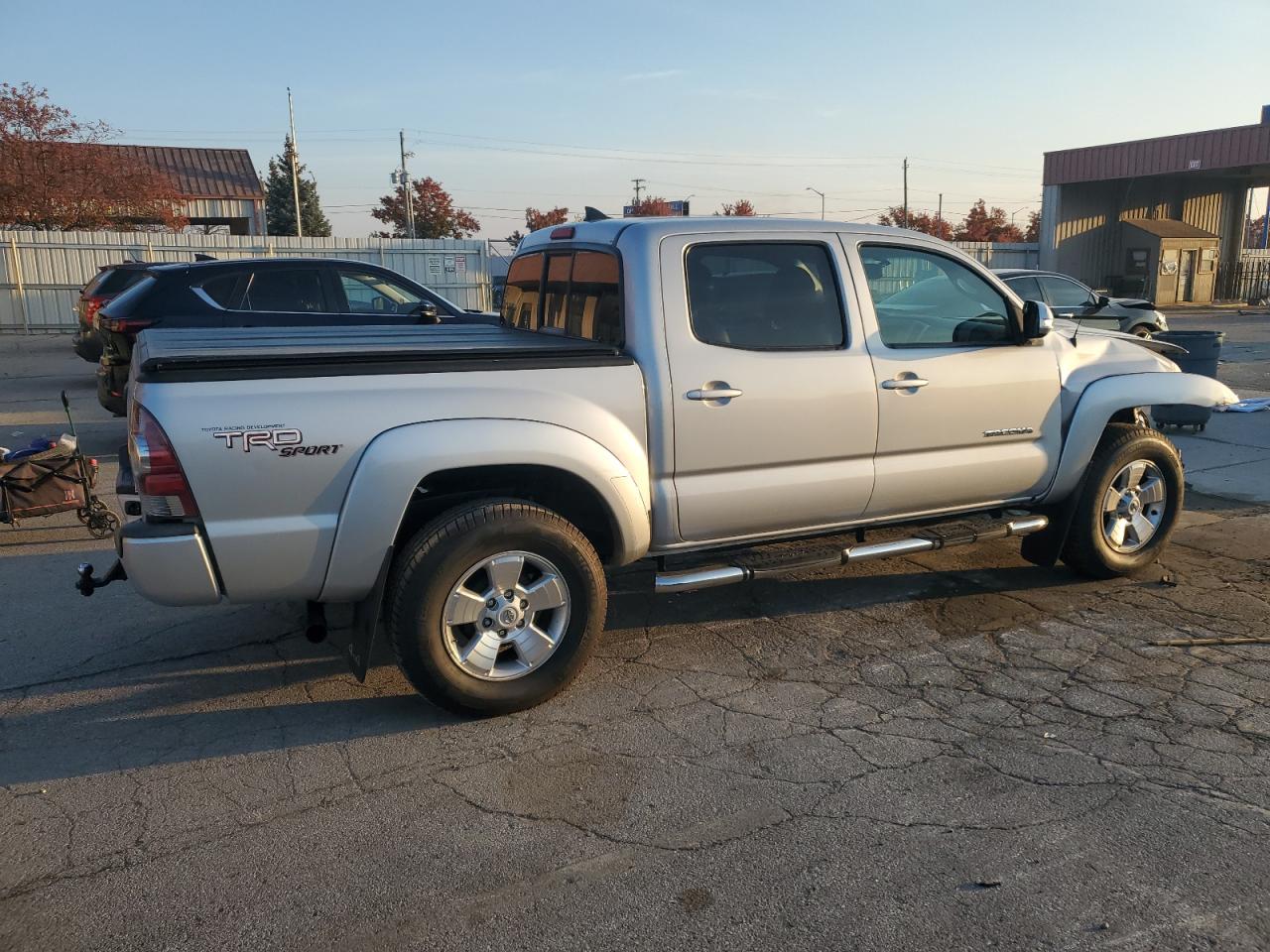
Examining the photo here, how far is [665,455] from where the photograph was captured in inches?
174

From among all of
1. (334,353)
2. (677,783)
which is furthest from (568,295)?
(677,783)

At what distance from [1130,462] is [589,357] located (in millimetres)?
3265

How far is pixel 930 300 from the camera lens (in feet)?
17.5

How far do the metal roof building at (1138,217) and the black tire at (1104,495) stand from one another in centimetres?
3176

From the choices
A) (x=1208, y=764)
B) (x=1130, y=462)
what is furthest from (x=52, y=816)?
(x=1130, y=462)

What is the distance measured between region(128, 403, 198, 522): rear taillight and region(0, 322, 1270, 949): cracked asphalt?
0.97m

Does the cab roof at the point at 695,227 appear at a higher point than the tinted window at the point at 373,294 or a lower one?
higher

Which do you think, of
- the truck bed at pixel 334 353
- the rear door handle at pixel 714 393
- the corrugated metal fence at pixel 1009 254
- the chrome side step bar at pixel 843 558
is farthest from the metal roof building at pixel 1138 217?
the truck bed at pixel 334 353

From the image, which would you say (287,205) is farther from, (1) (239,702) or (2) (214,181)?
(1) (239,702)

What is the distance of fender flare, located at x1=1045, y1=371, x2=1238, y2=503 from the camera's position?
5492 millimetres

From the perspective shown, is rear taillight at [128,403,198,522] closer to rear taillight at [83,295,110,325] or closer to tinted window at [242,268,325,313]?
tinted window at [242,268,325,313]

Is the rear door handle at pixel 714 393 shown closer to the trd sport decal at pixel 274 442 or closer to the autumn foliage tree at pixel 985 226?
the trd sport decal at pixel 274 442

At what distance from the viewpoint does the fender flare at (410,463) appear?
3.84 metres

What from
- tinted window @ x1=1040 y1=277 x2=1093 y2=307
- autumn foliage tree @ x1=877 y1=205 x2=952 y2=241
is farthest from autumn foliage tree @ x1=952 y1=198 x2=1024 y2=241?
tinted window @ x1=1040 y1=277 x2=1093 y2=307
